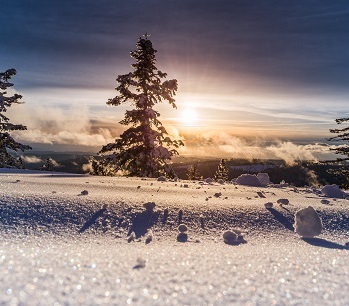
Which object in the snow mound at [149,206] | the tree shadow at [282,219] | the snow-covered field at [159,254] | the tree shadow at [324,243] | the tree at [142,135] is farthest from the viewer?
the tree at [142,135]

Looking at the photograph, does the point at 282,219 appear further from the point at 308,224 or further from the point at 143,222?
the point at 143,222

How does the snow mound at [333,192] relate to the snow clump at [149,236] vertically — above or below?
above

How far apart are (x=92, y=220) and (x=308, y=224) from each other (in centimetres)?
221

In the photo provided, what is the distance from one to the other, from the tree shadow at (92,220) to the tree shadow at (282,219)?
203cm

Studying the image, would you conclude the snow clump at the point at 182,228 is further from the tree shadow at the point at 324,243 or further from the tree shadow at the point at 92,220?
the tree shadow at the point at 324,243

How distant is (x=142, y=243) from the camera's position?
111 inches

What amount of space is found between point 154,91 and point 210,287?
19.2m

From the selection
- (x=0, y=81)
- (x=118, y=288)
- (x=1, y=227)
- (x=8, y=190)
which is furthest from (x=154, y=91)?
(x=118, y=288)

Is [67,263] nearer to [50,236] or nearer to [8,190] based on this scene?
[50,236]

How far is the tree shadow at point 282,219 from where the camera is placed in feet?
11.9

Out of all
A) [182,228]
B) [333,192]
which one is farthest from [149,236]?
[333,192]

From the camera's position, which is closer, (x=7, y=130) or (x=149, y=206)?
(x=149, y=206)

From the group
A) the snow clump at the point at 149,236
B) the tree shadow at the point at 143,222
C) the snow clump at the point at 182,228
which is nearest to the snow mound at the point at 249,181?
the tree shadow at the point at 143,222

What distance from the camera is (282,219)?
151 inches
